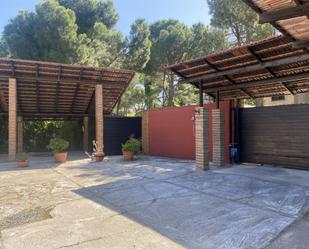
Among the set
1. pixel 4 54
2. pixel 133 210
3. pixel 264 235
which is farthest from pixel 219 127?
pixel 4 54

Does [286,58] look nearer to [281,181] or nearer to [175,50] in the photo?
[281,181]

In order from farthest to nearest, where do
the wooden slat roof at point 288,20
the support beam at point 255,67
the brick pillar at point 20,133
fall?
1. the brick pillar at point 20,133
2. the support beam at point 255,67
3. the wooden slat roof at point 288,20

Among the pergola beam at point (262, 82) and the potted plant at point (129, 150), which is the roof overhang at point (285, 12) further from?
the potted plant at point (129, 150)

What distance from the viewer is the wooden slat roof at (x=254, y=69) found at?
6.43m

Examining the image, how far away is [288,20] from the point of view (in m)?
4.46

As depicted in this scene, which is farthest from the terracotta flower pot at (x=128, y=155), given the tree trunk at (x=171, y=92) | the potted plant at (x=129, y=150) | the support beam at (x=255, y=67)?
the tree trunk at (x=171, y=92)

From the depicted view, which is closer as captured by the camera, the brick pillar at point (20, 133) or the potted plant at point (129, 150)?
the potted plant at point (129, 150)

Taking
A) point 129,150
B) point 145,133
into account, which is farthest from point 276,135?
point 145,133

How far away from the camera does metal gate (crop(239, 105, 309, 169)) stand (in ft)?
26.5

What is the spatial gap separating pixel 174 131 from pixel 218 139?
3051 millimetres

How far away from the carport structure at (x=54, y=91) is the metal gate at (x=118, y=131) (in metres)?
1.07

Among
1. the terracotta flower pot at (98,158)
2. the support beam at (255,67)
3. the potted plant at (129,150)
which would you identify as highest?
the support beam at (255,67)

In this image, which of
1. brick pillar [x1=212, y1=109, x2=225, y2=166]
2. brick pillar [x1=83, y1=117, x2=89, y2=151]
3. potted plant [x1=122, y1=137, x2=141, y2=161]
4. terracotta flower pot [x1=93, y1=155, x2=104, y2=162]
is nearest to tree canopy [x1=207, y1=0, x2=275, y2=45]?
brick pillar [x1=212, y1=109, x2=225, y2=166]

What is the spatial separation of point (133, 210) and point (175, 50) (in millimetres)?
15117
